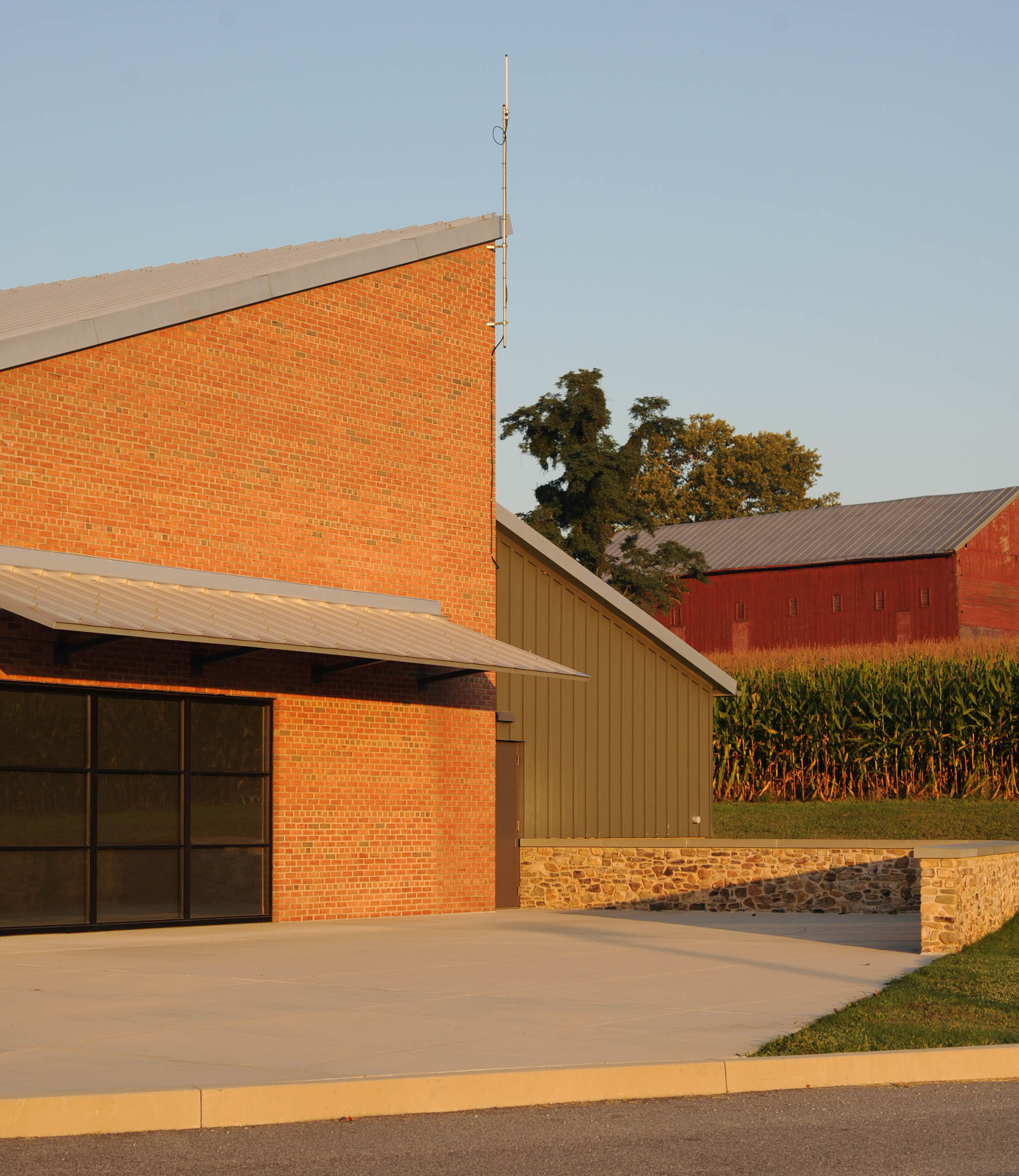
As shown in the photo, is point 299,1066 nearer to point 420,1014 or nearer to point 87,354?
point 420,1014

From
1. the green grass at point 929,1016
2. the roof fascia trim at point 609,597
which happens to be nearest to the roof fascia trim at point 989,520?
the roof fascia trim at point 609,597

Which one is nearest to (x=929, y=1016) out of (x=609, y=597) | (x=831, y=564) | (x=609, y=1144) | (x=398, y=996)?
(x=398, y=996)

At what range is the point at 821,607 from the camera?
190ft

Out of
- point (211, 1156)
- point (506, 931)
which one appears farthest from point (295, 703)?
point (211, 1156)

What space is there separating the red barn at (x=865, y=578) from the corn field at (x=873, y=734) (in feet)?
66.1

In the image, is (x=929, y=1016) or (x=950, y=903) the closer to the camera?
(x=929, y=1016)

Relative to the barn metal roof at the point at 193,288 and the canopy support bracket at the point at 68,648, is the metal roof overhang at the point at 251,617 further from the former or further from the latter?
the barn metal roof at the point at 193,288

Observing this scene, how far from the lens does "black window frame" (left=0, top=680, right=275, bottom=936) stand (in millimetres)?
15289

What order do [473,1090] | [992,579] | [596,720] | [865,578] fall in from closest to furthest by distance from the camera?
[473,1090], [596,720], [992,579], [865,578]

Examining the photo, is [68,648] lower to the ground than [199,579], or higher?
lower

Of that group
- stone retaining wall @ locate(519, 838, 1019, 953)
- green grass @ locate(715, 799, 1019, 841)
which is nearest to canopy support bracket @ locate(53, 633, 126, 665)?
stone retaining wall @ locate(519, 838, 1019, 953)

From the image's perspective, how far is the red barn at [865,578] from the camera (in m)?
54.7

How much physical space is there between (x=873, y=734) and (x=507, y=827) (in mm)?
13445

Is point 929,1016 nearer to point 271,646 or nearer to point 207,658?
point 271,646
